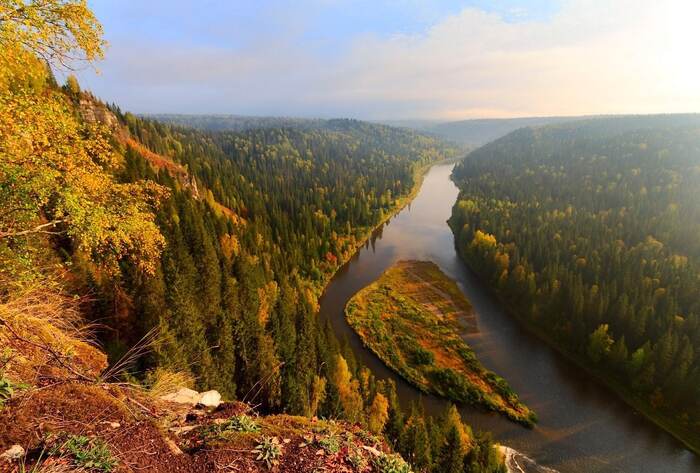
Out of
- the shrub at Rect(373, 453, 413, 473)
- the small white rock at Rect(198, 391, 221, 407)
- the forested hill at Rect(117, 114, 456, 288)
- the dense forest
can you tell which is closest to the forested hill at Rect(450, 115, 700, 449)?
the dense forest

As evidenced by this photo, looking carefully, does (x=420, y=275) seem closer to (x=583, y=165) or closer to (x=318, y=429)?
(x=318, y=429)

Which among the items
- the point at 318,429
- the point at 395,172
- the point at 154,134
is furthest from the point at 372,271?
the point at 395,172

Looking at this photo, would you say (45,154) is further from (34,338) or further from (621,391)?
(621,391)

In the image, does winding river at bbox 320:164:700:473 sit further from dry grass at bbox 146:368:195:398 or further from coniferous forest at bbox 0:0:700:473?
dry grass at bbox 146:368:195:398

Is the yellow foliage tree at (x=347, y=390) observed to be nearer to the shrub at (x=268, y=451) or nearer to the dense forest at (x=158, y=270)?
the dense forest at (x=158, y=270)

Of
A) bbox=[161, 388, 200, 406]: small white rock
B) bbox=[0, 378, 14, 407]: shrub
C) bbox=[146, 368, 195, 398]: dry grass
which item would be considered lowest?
bbox=[161, 388, 200, 406]: small white rock
